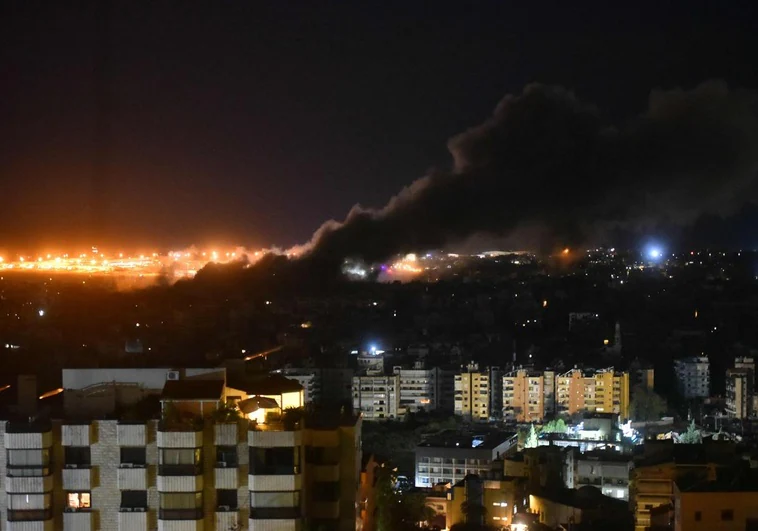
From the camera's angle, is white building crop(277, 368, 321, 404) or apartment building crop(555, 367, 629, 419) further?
apartment building crop(555, 367, 629, 419)

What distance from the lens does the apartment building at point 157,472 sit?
14.2ft

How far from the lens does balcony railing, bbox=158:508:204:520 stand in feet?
14.3

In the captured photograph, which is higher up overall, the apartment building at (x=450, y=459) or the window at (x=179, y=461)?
the window at (x=179, y=461)

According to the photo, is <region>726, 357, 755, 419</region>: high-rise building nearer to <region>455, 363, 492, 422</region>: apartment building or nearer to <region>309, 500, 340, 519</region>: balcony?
<region>455, 363, 492, 422</region>: apartment building

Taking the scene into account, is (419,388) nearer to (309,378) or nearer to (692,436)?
(309,378)

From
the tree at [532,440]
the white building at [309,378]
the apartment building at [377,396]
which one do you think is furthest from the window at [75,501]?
the apartment building at [377,396]

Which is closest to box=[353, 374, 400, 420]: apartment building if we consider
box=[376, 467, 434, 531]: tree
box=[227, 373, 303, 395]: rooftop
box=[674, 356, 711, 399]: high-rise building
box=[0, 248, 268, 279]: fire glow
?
box=[0, 248, 268, 279]: fire glow

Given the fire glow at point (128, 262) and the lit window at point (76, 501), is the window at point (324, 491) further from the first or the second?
the fire glow at point (128, 262)

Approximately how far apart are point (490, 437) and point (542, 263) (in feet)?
47.6

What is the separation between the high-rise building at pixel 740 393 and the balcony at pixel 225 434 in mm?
15860

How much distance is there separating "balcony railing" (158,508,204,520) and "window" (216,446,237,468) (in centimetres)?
19

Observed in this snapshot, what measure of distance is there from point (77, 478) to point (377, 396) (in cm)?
1577

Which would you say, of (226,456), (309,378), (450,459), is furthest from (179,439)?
(309,378)

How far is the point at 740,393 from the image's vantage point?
62.5 ft
